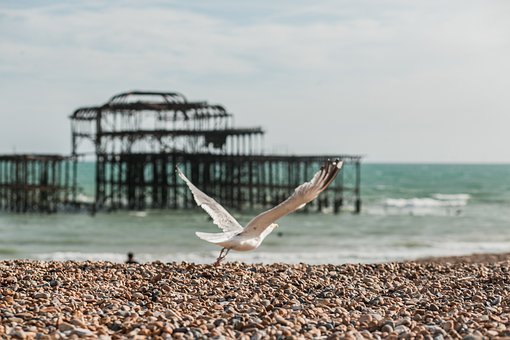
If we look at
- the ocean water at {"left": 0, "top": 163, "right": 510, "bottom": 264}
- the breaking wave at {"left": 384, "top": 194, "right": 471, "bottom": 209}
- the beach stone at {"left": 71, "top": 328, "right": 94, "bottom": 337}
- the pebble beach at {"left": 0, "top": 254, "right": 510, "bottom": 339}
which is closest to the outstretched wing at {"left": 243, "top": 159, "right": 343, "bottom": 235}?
the pebble beach at {"left": 0, "top": 254, "right": 510, "bottom": 339}

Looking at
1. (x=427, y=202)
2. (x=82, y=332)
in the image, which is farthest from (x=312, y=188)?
(x=427, y=202)

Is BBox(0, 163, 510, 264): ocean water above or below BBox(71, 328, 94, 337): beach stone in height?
below

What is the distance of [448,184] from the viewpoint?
92875 millimetres

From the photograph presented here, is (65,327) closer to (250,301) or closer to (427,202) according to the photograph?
(250,301)

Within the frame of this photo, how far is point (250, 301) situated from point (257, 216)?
1.23 m

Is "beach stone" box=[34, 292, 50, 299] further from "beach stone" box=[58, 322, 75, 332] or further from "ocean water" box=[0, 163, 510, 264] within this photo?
"ocean water" box=[0, 163, 510, 264]

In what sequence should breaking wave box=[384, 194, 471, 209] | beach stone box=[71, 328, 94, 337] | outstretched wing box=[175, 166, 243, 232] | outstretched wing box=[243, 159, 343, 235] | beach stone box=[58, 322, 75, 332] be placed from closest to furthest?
1. beach stone box=[71, 328, 94, 337]
2. beach stone box=[58, 322, 75, 332]
3. outstretched wing box=[243, 159, 343, 235]
4. outstretched wing box=[175, 166, 243, 232]
5. breaking wave box=[384, 194, 471, 209]

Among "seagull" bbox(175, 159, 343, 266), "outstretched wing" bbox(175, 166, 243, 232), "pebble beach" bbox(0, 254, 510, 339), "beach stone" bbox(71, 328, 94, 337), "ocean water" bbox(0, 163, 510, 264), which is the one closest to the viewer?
"beach stone" bbox(71, 328, 94, 337)

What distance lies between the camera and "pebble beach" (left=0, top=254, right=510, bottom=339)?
834cm

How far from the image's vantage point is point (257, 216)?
36.1 ft

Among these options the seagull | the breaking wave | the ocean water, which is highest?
the seagull

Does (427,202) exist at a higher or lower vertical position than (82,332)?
lower

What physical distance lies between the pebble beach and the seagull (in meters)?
0.57

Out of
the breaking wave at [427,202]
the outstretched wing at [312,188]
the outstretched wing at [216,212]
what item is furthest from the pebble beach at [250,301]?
the breaking wave at [427,202]
